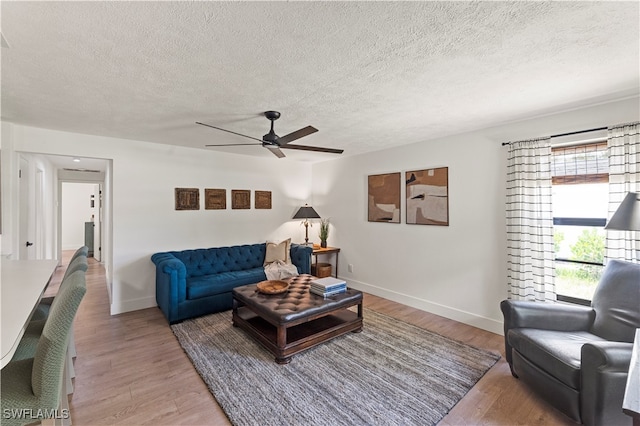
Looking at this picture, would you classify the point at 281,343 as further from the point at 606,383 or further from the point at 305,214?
the point at 305,214

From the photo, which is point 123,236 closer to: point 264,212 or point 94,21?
point 264,212

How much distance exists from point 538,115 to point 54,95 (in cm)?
442

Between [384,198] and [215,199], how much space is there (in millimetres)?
2707

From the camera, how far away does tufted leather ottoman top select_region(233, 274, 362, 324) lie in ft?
8.27

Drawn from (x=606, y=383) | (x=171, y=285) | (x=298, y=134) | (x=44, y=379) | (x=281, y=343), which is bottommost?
(x=281, y=343)

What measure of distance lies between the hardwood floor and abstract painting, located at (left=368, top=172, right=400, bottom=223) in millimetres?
1671

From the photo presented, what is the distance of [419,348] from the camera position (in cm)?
275

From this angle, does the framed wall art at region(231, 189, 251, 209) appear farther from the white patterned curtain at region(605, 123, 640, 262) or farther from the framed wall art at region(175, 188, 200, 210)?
the white patterned curtain at region(605, 123, 640, 262)

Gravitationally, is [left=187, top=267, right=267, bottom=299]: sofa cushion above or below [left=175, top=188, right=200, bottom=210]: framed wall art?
below

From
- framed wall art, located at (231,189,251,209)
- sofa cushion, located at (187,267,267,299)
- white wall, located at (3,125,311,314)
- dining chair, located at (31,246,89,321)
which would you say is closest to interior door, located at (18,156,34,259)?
white wall, located at (3,125,311,314)

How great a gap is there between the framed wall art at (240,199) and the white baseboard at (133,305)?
1.80m

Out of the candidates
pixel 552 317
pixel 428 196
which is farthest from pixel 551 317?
pixel 428 196

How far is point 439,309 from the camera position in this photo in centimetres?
363

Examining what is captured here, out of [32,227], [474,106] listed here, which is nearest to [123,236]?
[32,227]
